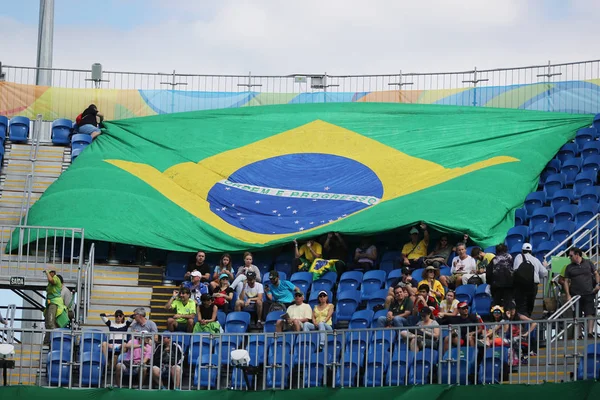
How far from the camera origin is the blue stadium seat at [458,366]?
57.8ft

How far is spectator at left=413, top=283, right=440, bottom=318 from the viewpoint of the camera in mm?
20859

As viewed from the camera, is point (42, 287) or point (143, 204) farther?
point (143, 204)

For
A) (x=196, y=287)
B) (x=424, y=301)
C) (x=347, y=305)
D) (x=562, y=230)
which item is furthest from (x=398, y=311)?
(x=562, y=230)

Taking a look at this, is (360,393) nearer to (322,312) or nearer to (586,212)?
(322,312)

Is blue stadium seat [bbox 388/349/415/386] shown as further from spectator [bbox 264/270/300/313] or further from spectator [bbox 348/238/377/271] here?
spectator [bbox 348/238/377/271]

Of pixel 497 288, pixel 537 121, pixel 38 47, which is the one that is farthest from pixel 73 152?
pixel 497 288

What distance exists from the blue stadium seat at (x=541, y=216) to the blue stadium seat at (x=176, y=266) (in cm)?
631

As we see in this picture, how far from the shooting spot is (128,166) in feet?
93.2

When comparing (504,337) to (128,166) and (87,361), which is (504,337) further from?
(128,166)

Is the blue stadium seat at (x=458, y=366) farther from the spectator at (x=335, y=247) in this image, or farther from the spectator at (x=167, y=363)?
the spectator at (x=335, y=247)

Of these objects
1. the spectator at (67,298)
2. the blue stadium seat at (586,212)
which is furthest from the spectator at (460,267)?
the spectator at (67,298)

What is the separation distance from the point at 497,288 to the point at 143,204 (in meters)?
8.42

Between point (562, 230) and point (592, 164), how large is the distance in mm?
2941

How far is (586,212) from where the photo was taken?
2466cm
